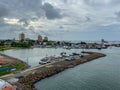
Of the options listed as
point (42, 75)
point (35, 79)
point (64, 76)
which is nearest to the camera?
point (35, 79)

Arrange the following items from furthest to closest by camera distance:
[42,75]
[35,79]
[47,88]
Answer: [42,75] → [35,79] → [47,88]

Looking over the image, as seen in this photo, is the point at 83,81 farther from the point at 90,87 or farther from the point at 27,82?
the point at 27,82

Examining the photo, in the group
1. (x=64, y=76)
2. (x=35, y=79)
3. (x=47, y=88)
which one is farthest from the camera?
(x=64, y=76)

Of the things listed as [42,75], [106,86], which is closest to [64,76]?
[42,75]

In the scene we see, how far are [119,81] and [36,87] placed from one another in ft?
70.7

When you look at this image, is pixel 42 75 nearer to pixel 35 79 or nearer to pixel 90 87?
pixel 35 79

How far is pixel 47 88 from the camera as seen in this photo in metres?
44.4

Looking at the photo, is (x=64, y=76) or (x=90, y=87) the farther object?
(x=64, y=76)

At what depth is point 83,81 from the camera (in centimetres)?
5112

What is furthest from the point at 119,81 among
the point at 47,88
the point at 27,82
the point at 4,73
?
the point at 4,73

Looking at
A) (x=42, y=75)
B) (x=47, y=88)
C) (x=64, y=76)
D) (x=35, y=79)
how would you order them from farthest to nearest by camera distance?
(x=64, y=76)
(x=42, y=75)
(x=35, y=79)
(x=47, y=88)

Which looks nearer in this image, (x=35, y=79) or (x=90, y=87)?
(x=90, y=87)

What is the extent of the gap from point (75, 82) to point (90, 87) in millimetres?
5663

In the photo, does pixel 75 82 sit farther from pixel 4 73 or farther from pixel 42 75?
pixel 4 73
